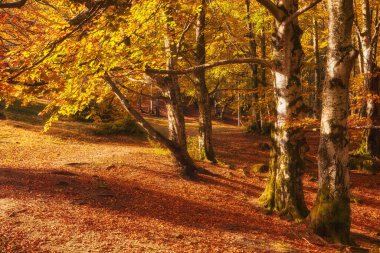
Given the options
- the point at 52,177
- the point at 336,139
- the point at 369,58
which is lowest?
the point at 52,177

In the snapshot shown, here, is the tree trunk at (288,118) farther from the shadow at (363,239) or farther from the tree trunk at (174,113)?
the tree trunk at (174,113)

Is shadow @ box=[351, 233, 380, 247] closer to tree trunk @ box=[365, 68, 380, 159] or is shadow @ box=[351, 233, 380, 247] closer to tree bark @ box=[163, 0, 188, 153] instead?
tree bark @ box=[163, 0, 188, 153]

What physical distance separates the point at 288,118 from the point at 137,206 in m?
3.98

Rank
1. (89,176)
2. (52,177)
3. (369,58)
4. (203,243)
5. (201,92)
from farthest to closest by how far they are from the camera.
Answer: (201,92) < (369,58) < (89,176) < (52,177) < (203,243)

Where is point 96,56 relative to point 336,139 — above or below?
above

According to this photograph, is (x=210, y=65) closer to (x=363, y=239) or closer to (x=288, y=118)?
(x=288, y=118)

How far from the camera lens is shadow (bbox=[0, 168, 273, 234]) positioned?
24.4ft

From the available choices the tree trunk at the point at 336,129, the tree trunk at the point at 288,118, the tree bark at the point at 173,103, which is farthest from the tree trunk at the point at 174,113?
the tree trunk at the point at 336,129

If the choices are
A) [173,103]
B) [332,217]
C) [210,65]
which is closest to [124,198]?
[210,65]

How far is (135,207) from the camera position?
25.5ft

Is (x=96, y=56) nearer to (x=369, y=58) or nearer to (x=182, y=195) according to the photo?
(x=182, y=195)

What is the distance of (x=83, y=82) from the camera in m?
8.37

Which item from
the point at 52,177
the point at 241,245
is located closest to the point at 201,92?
the point at 52,177

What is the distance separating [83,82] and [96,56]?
1.18 metres
